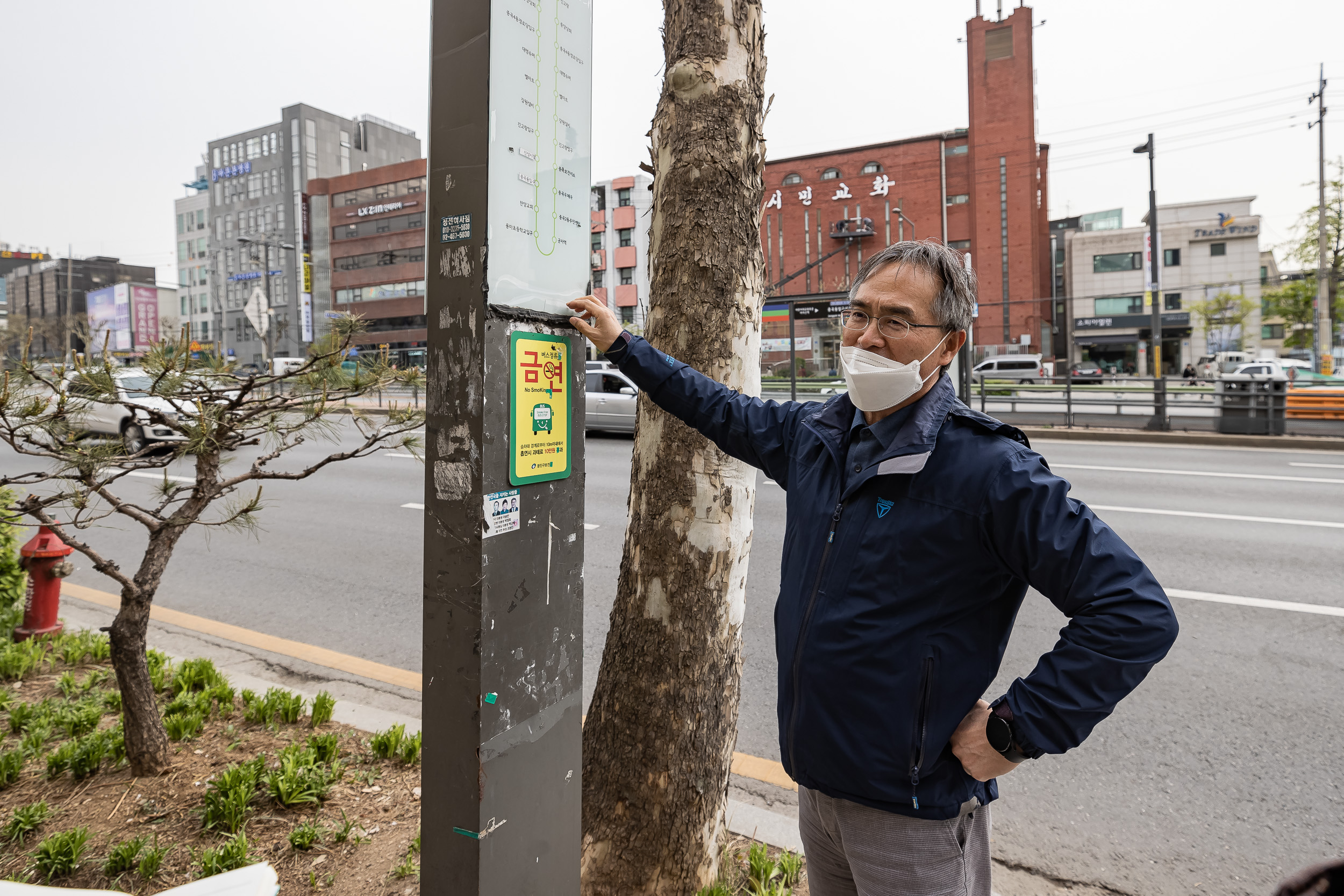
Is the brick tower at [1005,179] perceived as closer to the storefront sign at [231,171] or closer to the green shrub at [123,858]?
the green shrub at [123,858]

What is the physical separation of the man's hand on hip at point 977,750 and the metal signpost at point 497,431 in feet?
2.91

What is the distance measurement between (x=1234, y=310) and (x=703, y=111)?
191ft

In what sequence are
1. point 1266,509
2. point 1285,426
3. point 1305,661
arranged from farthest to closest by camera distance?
1. point 1285,426
2. point 1266,509
3. point 1305,661

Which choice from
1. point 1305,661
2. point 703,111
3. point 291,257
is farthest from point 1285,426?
point 291,257

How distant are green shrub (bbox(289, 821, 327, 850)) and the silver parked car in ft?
44.1

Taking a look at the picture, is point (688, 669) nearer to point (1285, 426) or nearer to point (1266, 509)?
point (1266, 509)

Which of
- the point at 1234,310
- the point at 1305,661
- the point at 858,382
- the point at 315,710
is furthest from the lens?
the point at 1234,310

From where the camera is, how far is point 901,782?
4.99 feet

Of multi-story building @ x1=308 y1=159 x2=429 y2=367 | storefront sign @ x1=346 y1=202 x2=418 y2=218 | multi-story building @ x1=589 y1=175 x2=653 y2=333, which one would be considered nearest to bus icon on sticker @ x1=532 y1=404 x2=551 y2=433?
multi-story building @ x1=589 y1=175 x2=653 y2=333

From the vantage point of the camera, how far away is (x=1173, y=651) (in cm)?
493

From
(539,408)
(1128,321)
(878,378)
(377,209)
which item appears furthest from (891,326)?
(377,209)

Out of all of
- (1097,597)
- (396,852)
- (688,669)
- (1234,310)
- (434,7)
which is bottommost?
(396,852)

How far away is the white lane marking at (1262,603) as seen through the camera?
5.46 m

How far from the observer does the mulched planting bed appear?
101 inches
